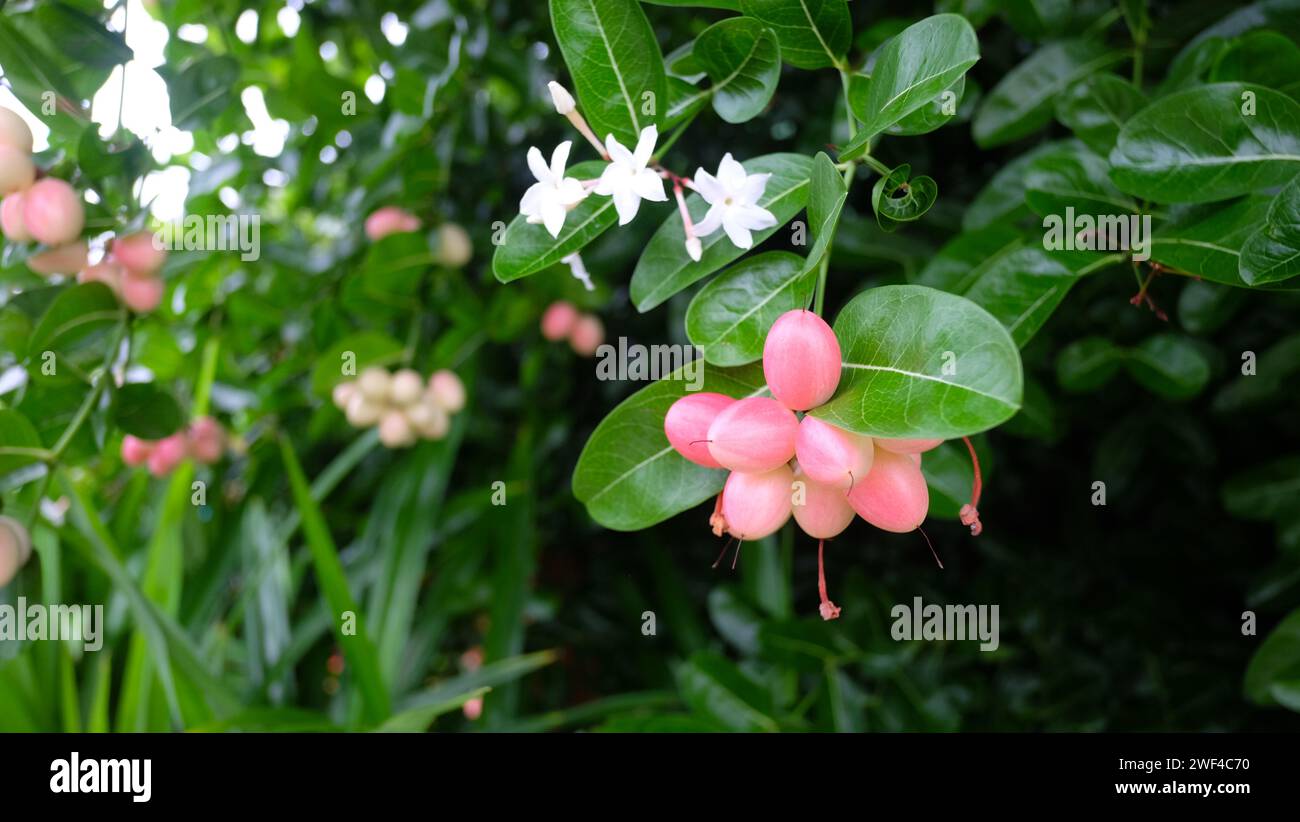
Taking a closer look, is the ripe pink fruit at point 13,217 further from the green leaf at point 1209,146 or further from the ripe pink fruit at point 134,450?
the green leaf at point 1209,146

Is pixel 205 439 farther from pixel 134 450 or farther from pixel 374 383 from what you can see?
pixel 374 383

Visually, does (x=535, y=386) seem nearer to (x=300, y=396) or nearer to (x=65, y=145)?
(x=300, y=396)

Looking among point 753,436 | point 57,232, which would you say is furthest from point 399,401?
point 753,436

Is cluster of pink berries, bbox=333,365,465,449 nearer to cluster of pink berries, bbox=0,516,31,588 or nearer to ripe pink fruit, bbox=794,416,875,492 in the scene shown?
cluster of pink berries, bbox=0,516,31,588

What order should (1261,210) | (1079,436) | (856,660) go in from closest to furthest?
(1261,210) < (856,660) < (1079,436)

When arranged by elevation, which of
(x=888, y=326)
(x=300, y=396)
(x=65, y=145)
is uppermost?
(x=65, y=145)

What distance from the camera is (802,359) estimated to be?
1.23 ft

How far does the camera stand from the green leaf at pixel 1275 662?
2.30 ft

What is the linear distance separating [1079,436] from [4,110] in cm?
115

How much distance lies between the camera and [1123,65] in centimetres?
79

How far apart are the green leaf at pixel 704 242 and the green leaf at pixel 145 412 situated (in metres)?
0.45

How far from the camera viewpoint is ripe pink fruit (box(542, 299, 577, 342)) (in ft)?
3.67
